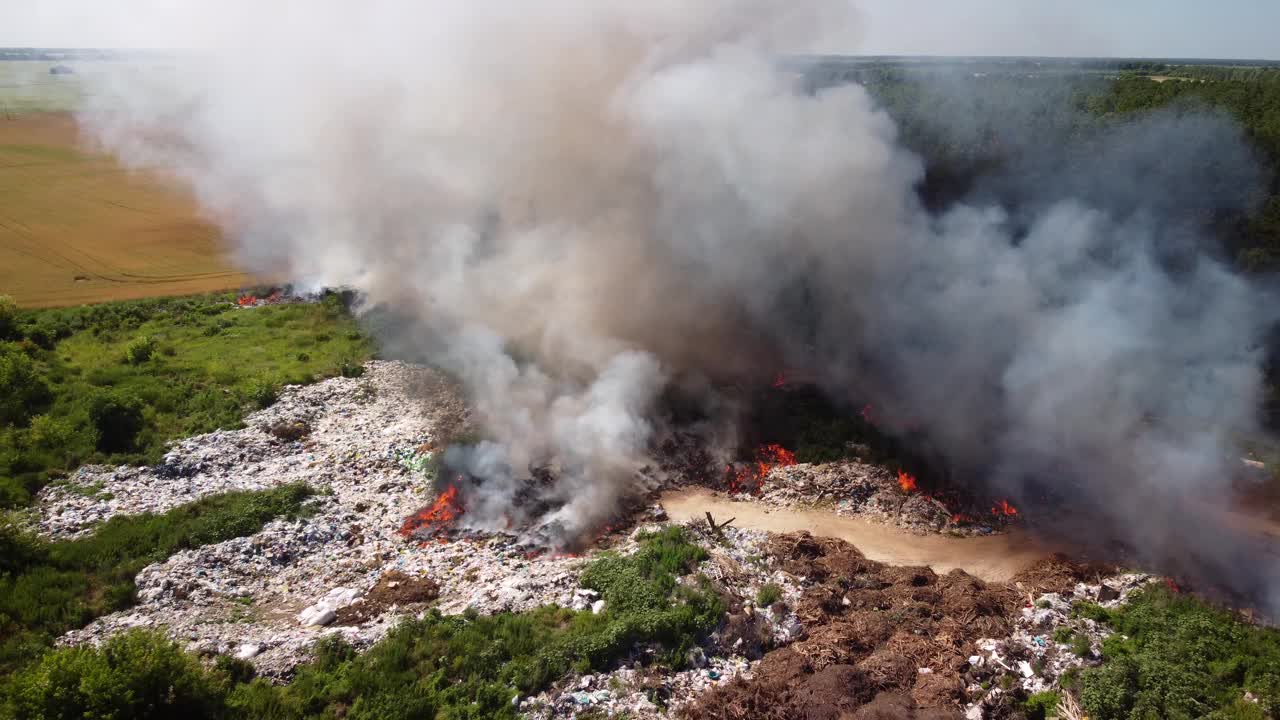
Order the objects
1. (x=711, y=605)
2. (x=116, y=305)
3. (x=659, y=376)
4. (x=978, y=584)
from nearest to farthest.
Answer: (x=711, y=605)
(x=978, y=584)
(x=659, y=376)
(x=116, y=305)

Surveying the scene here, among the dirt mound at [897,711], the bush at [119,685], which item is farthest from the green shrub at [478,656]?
the dirt mound at [897,711]

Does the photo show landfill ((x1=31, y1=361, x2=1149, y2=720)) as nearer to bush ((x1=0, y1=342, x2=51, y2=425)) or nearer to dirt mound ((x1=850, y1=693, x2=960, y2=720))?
dirt mound ((x1=850, y1=693, x2=960, y2=720))

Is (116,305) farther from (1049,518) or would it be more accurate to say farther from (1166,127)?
(1166,127)

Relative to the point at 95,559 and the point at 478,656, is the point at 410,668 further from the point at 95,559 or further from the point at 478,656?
the point at 95,559

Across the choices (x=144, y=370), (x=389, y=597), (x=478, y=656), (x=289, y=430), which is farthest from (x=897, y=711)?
(x=144, y=370)

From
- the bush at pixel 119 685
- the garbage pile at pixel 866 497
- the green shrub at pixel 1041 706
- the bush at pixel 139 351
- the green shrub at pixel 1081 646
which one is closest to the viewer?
the bush at pixel 119 685

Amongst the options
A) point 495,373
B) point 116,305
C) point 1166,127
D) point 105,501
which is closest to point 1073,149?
point 1166,127

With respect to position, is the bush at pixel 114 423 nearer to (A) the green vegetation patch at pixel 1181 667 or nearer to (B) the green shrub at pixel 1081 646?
(B) the green shrub at pixel 1081 646

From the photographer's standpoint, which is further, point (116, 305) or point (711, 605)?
point (116, 305)
